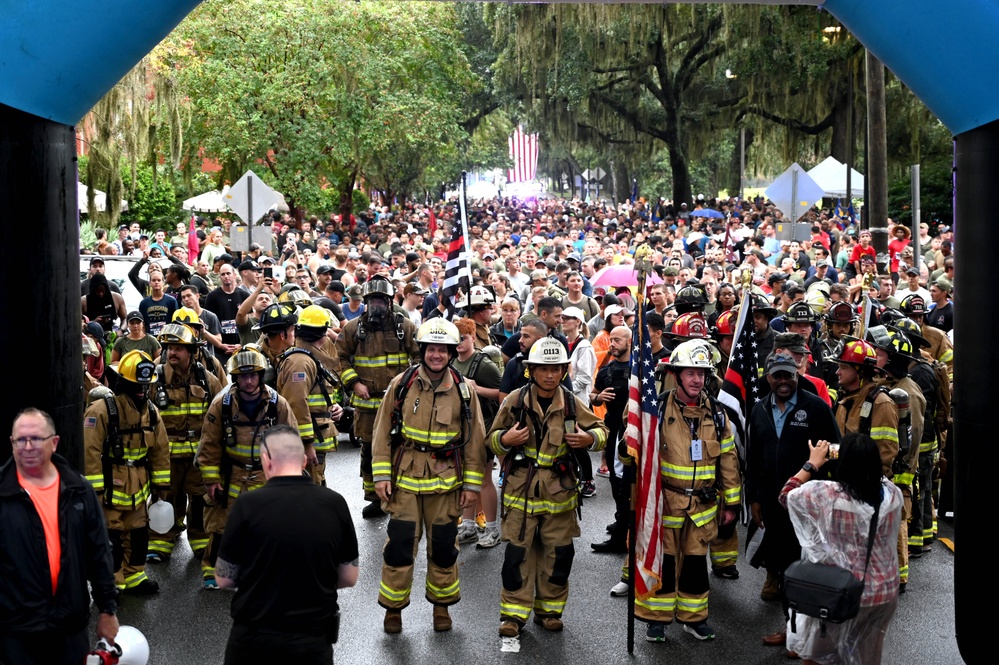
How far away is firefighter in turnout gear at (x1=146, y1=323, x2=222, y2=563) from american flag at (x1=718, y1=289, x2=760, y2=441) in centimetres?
407

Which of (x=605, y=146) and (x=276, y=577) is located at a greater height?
(x=605, y=146)

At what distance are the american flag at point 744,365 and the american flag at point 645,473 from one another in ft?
5.75

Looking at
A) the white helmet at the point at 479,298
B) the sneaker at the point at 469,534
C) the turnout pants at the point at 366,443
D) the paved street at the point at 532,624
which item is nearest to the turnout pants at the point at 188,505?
the paved street at the point at 532,624

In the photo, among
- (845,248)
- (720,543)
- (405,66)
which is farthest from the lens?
(405,66)

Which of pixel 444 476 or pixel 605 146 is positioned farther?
pixel 605 146

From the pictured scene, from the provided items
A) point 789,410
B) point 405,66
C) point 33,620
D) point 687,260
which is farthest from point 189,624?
point 405,66

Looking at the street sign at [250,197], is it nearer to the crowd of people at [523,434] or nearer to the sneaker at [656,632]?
the crowd of people at [523,434]

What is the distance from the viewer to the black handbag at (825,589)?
6102mm

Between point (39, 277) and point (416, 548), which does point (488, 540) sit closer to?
point (416, 548)

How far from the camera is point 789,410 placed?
8.53 metres

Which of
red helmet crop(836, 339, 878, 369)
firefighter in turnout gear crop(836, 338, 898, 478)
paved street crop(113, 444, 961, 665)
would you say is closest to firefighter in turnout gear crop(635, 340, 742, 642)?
paved street crop(113, 444, 961, 665)

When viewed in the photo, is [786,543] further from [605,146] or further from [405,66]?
[605,146]

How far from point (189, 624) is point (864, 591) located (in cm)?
444

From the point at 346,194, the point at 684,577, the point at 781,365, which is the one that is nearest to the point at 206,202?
the point at 346,194
